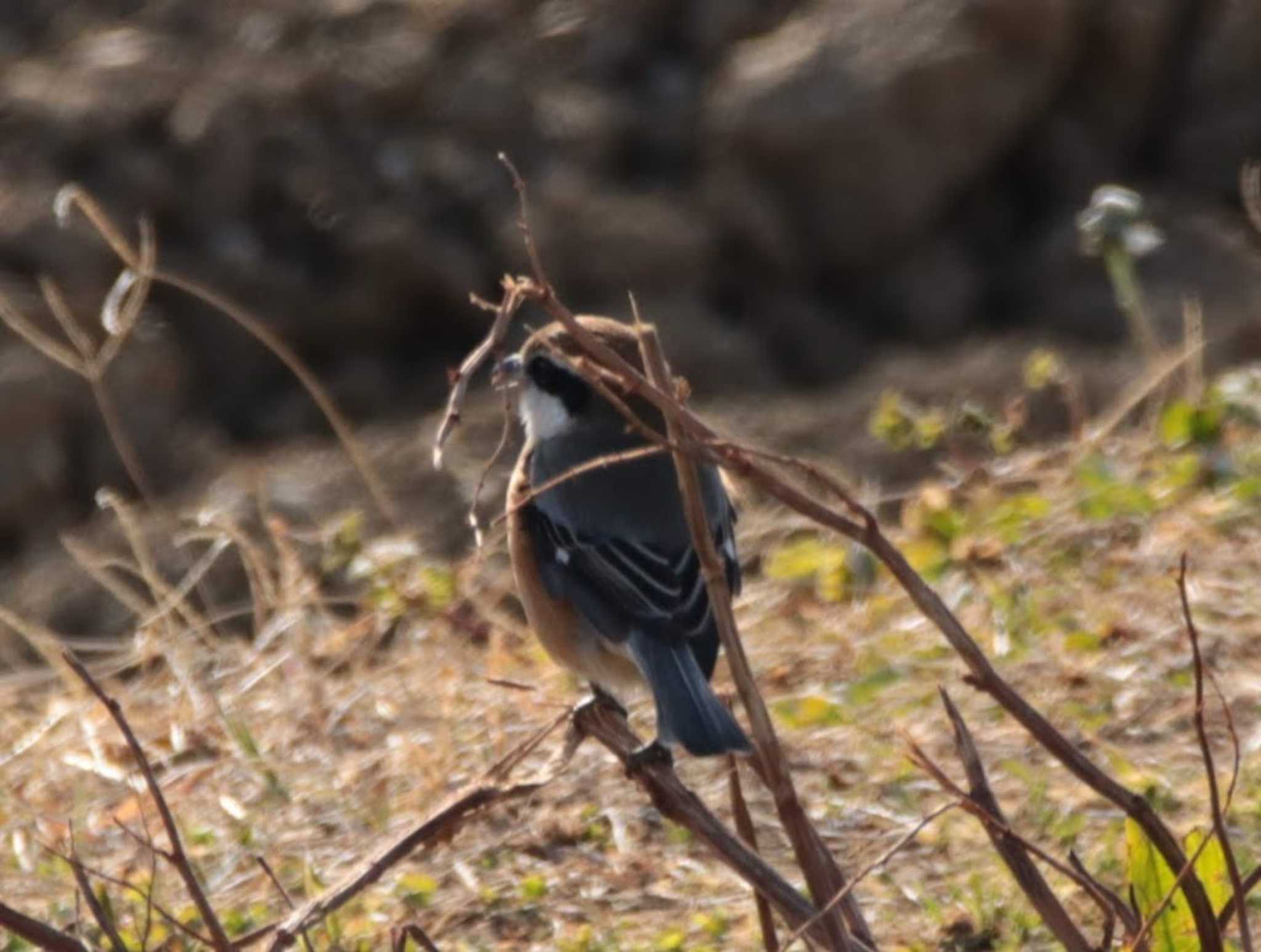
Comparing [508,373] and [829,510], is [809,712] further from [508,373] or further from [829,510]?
[829,510]

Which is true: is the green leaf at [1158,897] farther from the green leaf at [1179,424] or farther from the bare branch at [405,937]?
the green leaf at [1179,424]

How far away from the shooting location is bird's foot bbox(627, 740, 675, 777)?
10.1ft

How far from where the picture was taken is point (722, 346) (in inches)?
316

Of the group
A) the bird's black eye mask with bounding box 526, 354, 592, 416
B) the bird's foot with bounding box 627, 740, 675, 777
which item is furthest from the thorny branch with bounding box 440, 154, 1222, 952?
the bird's black eye mask with bounding box 526, 354, 592, 416

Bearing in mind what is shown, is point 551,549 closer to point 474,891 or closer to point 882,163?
point 474,891

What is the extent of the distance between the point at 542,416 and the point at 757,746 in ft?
7.49

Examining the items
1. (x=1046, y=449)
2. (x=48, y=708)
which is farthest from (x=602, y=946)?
(x=1046, y=449)

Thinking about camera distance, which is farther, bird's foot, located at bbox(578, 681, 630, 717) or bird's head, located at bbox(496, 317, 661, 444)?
bird's head, located at bbox(496, 317, 661, 444)

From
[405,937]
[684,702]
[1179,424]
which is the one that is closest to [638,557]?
[684,702]

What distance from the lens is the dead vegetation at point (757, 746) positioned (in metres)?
2.86

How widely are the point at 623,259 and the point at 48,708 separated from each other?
287 cm

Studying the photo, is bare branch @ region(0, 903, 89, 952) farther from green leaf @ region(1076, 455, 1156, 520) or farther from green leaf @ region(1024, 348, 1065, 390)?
green leaf @ region(1024, 348, 1065, 390)

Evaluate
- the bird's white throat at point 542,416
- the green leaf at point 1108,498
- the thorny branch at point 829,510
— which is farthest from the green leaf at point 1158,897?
the green leaf at point 1108,498

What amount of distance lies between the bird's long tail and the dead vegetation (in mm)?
196
